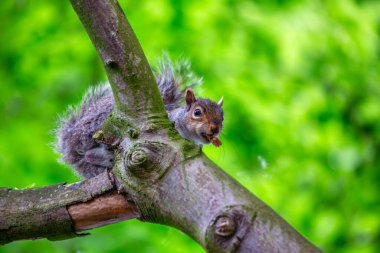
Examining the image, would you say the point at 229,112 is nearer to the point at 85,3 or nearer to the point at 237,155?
the point at 237,155

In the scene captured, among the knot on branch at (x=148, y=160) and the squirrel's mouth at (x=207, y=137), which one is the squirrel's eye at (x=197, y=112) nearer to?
the squirrel's mouth at (x=207, y=137)

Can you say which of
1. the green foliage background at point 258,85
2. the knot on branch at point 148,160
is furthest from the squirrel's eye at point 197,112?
the knot on branch at point 148,160

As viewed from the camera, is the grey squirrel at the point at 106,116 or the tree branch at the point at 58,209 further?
the grey squirrel at the point at 106,116

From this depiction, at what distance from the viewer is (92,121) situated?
8.08 feet

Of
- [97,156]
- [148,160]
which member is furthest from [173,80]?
[148,160]

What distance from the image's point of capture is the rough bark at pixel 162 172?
4.18ft

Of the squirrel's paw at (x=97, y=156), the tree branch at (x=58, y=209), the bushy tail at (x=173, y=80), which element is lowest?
the tree branch at (x=58, y=209)

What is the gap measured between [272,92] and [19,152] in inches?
58.2

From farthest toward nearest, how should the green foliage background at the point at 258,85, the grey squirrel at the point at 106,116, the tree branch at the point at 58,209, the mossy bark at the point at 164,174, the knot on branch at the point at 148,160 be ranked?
the green foliage background at the point at 258,85
the grey squirrel at the point at 106,116
the tree branch at the point at 58,209
the knot on branch at the point at 148,160
the mossy bark at the point at 164,174

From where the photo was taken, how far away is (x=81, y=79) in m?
3.93

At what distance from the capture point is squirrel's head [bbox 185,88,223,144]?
263cm

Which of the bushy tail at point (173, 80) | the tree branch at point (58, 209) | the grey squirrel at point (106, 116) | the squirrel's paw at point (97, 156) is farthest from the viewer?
the bushy tail at point (173, 80)

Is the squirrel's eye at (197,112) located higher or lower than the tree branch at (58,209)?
higher

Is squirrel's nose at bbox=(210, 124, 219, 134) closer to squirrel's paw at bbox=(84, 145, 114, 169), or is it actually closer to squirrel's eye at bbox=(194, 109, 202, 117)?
squirrel's eye at bbox=(194, 109, 202, 117)
